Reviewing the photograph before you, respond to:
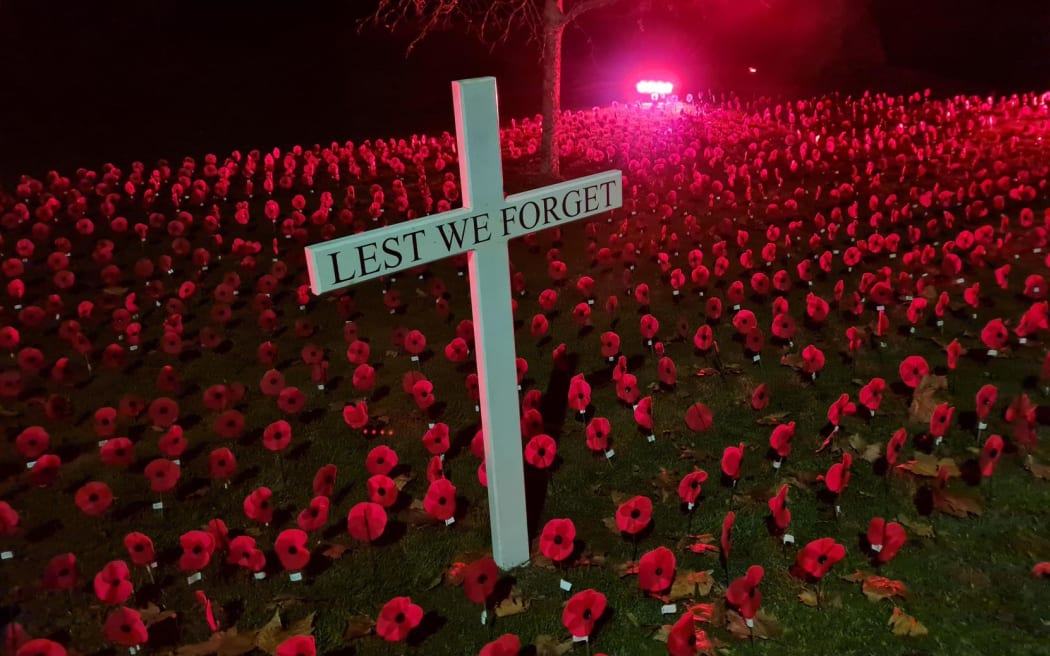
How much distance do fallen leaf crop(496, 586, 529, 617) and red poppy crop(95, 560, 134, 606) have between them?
204 centimetres

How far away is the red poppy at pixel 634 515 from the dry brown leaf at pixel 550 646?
75 cm

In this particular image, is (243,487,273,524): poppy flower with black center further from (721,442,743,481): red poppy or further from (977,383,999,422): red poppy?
(977,383,999,422): red poppy

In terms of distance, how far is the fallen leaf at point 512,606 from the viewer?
167 inches

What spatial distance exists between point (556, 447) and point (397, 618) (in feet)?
7.26

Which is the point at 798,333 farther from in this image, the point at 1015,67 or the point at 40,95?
the point at 40,95

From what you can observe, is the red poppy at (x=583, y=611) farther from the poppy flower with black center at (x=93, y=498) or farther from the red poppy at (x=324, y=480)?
the poppy flower with black center at (x=93, y=498)

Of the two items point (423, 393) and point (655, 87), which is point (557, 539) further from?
point (655, 87)

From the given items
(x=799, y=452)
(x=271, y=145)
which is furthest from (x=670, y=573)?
(x=271, y=145)

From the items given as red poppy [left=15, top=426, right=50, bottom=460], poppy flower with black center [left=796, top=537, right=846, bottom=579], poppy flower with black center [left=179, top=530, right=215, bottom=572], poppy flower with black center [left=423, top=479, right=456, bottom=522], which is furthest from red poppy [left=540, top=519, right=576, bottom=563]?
red poppy [left=15, top=426, right=50, bottom=460]

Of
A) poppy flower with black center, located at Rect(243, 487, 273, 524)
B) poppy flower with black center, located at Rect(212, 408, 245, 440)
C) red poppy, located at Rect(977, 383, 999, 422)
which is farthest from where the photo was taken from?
poppy flower with black center, located at Rect(212, 408, 245, 440)

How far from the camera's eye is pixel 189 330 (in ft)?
26.5

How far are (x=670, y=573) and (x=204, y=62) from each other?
25.9 m

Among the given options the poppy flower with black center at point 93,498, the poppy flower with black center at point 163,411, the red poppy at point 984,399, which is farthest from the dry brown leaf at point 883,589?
the poppy flower with black center at point 163,411

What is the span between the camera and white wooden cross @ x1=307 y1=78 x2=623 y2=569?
354cm
